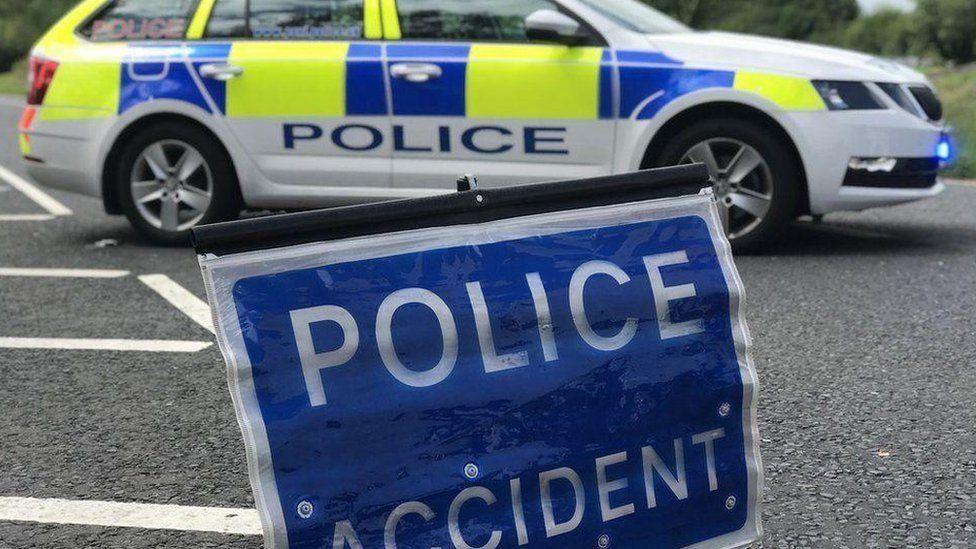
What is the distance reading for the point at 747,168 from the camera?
262 inches

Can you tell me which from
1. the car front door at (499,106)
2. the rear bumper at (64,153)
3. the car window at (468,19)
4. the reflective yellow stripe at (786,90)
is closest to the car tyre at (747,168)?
the reflective yellow stripe at (786,90)

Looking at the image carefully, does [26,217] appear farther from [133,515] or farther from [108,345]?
[133,515]

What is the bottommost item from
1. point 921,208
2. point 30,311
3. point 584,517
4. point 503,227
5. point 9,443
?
point 921,208

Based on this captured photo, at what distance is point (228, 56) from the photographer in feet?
23.0

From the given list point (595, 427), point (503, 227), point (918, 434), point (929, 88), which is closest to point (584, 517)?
point (595, 427)

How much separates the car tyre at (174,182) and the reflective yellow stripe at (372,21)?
100 cm

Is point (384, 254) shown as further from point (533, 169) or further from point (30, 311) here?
point (533, 169)

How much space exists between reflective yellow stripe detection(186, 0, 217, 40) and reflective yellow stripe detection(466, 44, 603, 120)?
1541 mm

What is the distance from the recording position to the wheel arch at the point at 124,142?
7.17 meters

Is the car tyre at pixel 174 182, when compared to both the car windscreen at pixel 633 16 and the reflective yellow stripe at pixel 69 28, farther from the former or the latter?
the car windscreen at pixel 633 16

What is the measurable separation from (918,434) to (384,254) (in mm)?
2035

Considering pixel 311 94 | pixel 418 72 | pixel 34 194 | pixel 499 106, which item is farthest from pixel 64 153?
pixel 34 194

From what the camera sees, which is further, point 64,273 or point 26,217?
point 26,217

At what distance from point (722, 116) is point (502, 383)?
178 inches
